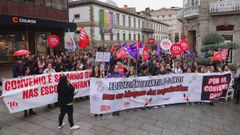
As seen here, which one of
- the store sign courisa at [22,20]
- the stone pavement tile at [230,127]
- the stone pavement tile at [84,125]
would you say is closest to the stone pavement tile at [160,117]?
the stone pavement tile at [230,127]

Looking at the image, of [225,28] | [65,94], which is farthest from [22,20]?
[225,28]

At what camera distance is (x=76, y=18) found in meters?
29.6

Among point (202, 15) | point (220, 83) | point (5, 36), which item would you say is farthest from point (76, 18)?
point (220, 83)

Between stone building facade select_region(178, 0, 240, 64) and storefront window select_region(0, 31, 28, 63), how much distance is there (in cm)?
1504

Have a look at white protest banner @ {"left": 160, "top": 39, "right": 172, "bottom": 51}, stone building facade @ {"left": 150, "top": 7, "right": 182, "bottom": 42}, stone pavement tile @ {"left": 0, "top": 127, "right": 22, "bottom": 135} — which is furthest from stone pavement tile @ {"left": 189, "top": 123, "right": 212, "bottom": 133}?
stone building facade @ {"left": 150, "top": 7, "right": 182, "bottom": 42}

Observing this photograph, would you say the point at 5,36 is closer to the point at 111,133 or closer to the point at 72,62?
the point at 72,62

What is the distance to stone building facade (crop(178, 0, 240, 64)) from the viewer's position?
1449 centimetres

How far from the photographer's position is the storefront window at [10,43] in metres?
14.1

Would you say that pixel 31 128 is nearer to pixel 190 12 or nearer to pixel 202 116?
pixel 202 116

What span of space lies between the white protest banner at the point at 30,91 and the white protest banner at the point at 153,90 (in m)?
1.67

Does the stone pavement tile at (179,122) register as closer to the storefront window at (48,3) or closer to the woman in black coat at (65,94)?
the woman in black coat at (65,94)

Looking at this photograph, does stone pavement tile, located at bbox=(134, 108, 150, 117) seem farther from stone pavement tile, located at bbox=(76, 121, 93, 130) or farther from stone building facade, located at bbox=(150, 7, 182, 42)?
stone building facade, located at bbox=(150, 7, 182, 42)

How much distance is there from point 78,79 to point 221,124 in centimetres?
537

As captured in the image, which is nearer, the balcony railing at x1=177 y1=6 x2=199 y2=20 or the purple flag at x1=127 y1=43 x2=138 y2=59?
the purple flag at x1=127 y1=43 x2=138 y2=59
